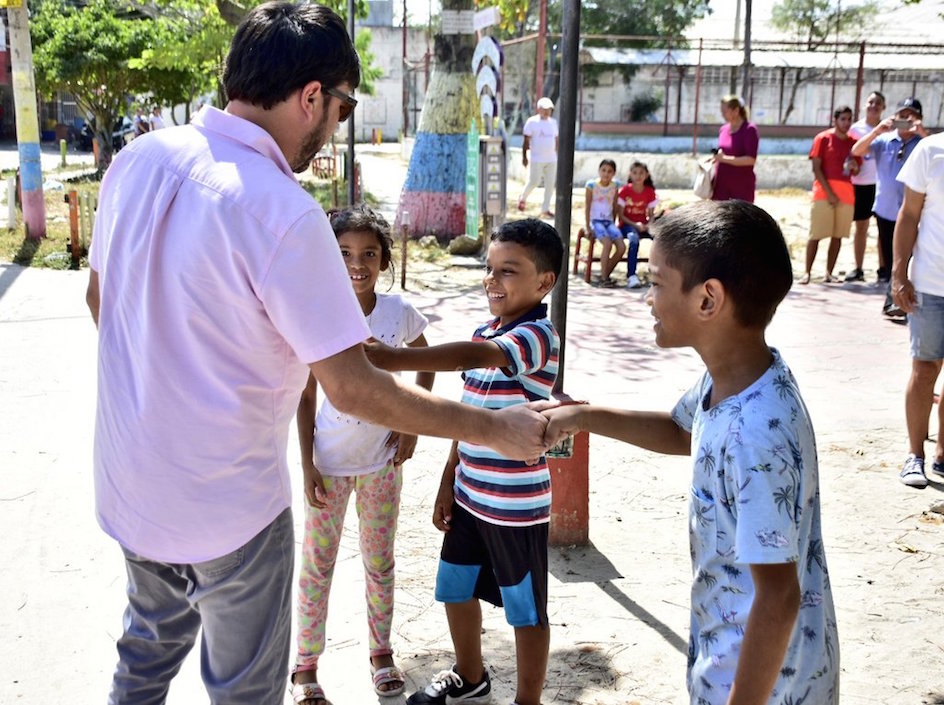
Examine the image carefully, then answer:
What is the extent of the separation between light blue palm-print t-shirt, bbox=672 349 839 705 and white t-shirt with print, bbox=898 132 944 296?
351 centimetres

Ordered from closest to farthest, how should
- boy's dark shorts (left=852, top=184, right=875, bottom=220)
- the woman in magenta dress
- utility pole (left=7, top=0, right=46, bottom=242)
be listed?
the woman in magenta dress < boy's dark shorts (left=852, top=184, right=875, bottom=220) < utility pole (left=7, top=0, right=46, bottom=242)

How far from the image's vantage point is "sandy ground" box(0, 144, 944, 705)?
11.2ft

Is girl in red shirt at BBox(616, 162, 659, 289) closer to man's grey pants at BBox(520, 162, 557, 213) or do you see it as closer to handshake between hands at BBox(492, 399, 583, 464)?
man's grey pants at BBox(520, 162, 557, 213)

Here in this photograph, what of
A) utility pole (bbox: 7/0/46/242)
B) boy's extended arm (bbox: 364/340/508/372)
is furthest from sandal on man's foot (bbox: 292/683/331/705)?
utility pole (bbox: 7/0/46/242)

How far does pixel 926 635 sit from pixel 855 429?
2556 mm

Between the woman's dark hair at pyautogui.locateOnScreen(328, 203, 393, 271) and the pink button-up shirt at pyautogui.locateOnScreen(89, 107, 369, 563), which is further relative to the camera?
the woman's dark hair at pyautogui.locateOnScreen(328, 203, 393, 271)

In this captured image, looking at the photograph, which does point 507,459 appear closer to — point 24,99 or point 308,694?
point 308,694

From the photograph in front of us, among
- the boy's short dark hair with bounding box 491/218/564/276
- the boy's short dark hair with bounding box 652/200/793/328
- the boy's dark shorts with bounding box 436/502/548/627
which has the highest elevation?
the boy's short dark hair with bounding box 652/200/793/328

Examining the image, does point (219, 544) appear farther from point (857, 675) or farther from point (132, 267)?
point (857, 675)

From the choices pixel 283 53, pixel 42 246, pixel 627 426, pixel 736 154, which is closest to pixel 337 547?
pixel 627 426

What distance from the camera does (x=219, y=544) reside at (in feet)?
6.86

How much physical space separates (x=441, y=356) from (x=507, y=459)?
0.36 metres

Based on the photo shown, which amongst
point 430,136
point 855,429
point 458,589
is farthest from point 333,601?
point 430,136

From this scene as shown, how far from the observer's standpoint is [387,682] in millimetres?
3283
